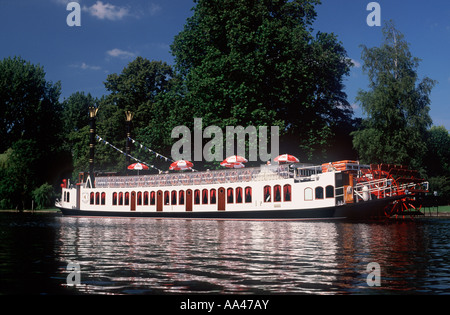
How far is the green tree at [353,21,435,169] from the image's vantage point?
4847 cm

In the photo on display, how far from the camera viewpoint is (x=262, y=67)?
149 ft

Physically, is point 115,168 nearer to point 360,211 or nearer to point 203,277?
point 360,211

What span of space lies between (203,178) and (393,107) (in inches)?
853

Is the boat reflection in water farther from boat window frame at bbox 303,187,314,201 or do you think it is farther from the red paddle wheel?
the red paddle wheel

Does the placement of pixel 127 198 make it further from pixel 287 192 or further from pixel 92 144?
pixel 287 192

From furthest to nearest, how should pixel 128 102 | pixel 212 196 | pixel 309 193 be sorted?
pixel 128 102 → pixel 212 196 → pixel 309 193

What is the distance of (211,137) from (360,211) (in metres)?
16.9

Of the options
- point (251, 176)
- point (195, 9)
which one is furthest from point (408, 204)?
point (195, 9)

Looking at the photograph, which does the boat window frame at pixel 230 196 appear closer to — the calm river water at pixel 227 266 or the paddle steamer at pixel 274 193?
the paddle steamer at pixel 274 193

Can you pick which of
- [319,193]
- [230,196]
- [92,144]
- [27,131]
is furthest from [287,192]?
[27,131]

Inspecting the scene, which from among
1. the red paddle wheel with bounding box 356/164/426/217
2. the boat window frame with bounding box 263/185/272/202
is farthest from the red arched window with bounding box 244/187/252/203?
the red paddle wheel with bounding box 356/164/426/217

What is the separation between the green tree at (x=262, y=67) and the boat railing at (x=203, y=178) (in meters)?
5.07

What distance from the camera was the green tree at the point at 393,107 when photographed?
48.5 meters

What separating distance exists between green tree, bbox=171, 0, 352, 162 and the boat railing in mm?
5075
